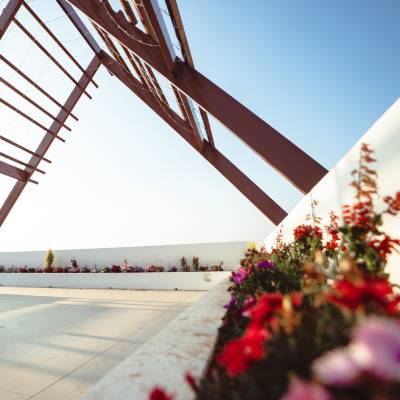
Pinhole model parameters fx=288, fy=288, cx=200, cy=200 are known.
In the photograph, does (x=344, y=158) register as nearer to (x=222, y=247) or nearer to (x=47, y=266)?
(x=222, y=247)

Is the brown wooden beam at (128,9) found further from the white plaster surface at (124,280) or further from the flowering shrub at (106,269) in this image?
the flowering shrub at (106,269)

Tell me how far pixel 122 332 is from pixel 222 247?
287 inches

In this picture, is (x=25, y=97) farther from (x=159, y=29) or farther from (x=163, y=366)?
(x=163, y=366)

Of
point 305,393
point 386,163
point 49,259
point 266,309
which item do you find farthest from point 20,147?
point 305,393

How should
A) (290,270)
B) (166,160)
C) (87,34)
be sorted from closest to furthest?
1. (290,270)
2. (87,34)
3. (166,160)

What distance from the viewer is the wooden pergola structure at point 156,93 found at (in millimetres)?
3775

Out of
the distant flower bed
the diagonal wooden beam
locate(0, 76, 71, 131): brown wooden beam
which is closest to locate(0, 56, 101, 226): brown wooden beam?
locate(0, 76, 71, 131): brown wooden beam

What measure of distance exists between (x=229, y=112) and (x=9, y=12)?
5.71 metres

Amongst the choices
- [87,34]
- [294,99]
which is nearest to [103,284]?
[87,34]

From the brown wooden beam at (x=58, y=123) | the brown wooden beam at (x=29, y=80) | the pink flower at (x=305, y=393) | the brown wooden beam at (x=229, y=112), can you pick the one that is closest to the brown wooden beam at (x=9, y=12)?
the brown wooden beam at (x=29, y=80)

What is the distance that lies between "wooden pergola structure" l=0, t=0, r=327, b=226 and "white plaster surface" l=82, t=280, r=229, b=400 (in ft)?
8.66

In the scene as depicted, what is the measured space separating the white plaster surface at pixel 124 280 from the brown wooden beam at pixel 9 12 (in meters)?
7.38

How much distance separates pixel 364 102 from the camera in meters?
4.32

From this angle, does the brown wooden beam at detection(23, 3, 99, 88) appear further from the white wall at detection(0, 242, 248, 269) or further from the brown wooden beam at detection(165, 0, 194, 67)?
the white wall at detection(0, 242, 248, 269)
